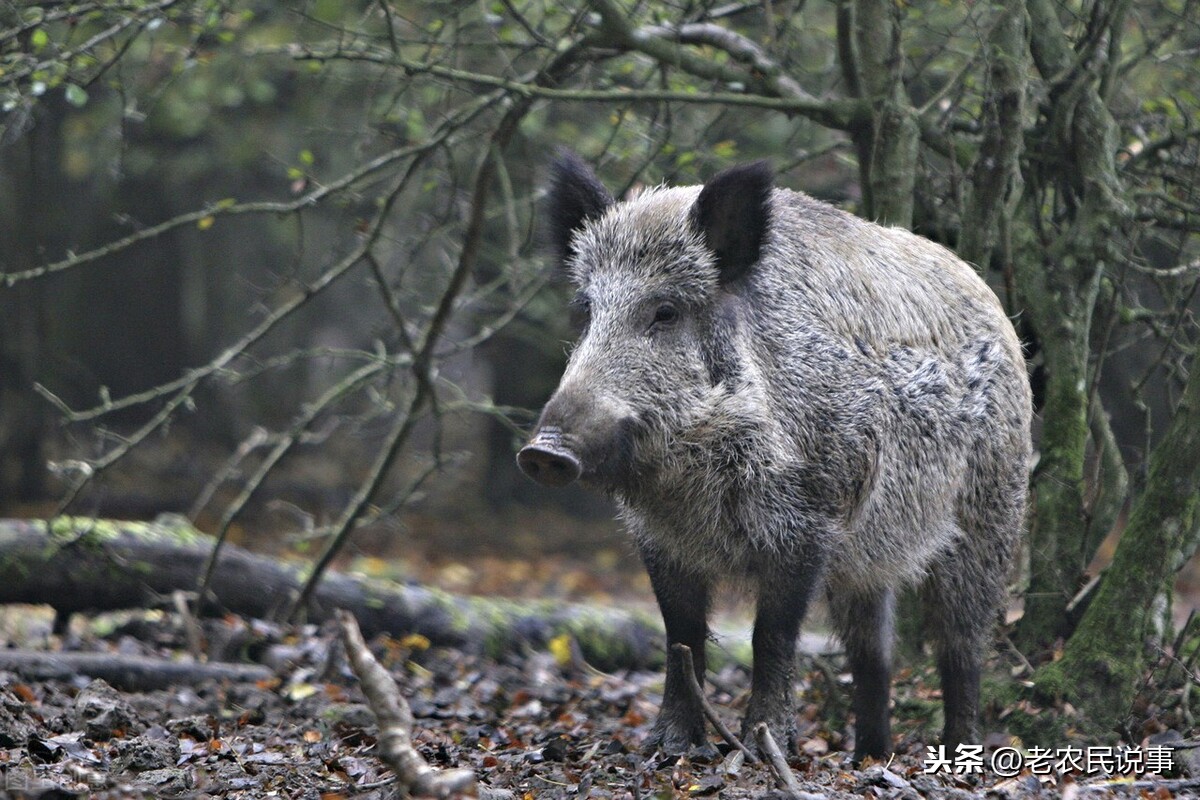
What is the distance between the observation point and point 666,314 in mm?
4957

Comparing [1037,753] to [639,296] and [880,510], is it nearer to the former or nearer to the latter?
[880,510]

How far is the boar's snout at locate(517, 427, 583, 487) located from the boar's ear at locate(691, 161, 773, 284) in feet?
3.67

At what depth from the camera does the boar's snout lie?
4254 millimetres

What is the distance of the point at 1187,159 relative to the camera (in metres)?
→ 6.49

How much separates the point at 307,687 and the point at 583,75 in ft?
11.7

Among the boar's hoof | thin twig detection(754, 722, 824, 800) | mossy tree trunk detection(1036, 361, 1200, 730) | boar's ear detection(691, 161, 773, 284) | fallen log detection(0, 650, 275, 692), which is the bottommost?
fallen log detection(0, 650, 275, 692)

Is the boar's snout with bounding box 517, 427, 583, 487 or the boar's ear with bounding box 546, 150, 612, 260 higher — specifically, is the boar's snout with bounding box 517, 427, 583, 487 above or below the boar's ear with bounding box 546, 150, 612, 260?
below

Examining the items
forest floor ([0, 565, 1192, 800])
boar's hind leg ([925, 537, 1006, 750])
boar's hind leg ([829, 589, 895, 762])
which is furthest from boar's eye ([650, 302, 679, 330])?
boar's hind leg ([925, 537, 1006, 750])

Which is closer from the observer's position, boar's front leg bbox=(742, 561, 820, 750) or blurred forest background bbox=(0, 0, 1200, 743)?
boar's front leg bbox=(742, 561, 820, 750)

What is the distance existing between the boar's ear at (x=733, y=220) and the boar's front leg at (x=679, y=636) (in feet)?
3.89

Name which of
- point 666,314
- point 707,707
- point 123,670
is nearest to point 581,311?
point 666,314

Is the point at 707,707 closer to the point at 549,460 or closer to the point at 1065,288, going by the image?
the point at 549,460

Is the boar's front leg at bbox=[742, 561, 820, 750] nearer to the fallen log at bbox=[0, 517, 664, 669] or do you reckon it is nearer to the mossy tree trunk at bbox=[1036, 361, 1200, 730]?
the mossy tree trunk at bbox=[1036, 361, 1200, 730]

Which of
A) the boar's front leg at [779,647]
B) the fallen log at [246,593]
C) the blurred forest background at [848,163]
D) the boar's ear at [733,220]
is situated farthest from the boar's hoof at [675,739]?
the fallen log at [246,593]
